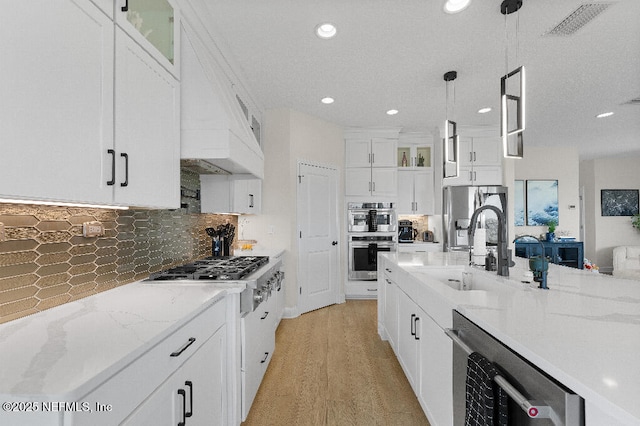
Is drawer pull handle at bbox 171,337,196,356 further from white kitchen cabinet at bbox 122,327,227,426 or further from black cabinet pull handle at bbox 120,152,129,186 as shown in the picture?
black cabinet pull handle at bbox 120,152,129,186

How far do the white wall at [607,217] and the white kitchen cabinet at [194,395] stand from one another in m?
9.12

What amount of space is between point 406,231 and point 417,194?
0.65 m

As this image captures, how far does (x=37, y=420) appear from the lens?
2.47 feet

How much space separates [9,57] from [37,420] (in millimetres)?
950

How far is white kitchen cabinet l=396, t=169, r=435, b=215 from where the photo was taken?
5.55 metres

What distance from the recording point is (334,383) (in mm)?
2600

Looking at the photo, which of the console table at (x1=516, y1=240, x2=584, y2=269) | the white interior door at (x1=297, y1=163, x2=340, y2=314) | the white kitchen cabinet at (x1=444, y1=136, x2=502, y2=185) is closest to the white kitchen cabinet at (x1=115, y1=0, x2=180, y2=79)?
the white interior door at (x1=297, y1=163, x2=340, y2=314)

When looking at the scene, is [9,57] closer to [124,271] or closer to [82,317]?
[82,317]

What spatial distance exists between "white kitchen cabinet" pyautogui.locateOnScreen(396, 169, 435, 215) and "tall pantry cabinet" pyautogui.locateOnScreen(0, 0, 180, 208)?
438 centimetres

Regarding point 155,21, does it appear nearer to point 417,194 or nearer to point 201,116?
point 201,116

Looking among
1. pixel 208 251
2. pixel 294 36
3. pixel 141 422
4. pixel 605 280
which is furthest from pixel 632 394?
pixel 208 251

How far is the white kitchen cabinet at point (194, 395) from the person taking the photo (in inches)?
43.4

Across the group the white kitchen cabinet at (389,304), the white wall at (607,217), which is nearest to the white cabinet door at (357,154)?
the white kitchen cabinet at (389,304)

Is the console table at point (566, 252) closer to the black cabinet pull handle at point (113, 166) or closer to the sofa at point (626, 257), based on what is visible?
the sofa at point (626, 257)
